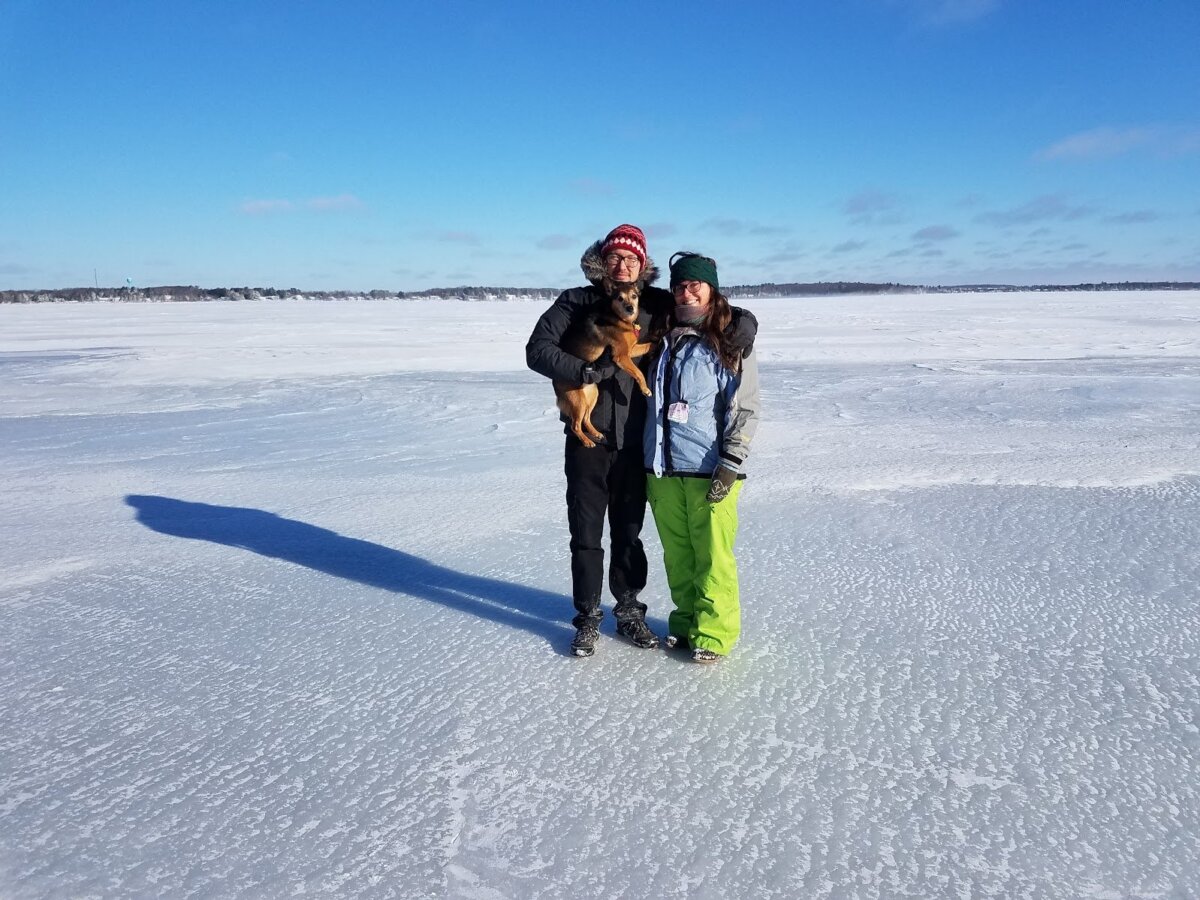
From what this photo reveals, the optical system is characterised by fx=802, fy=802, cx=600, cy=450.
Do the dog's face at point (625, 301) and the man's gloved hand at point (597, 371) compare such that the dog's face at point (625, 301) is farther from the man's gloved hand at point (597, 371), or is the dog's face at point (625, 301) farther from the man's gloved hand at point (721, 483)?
the man's gloved hand at point (721, 483)

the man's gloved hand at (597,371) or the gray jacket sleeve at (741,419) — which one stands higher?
the man's gloved hand at (597,371)

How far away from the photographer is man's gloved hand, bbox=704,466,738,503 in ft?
7.52

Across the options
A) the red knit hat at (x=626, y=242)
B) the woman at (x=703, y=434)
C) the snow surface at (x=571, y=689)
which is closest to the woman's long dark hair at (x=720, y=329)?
the woman at (x=703, y=434)

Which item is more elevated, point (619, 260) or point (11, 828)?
point (619, 260)

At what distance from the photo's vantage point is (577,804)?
1.74 m

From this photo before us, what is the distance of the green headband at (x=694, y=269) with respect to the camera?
2246mm

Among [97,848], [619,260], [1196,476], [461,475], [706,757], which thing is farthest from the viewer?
[461,475]

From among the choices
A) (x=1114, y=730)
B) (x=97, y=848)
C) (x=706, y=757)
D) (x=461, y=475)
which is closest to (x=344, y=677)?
(x=97, y=848)

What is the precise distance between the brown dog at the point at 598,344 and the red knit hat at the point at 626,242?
0.33ft

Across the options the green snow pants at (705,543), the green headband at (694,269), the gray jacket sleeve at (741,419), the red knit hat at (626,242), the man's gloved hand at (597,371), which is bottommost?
A: the green snow pants at (705,543)

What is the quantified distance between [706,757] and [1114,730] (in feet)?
3.36

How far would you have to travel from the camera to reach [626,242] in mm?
2287

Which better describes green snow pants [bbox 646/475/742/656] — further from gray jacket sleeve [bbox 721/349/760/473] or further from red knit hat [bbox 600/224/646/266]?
red knit hat [bbox 600/224/646/266]

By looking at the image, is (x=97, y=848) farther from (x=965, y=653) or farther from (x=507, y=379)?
(x=507, y=379)
